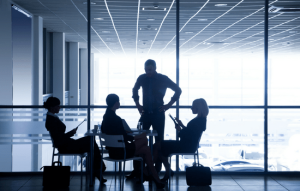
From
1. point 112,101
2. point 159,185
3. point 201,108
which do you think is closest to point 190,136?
point 201,108

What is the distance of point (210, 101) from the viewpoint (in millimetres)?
4895

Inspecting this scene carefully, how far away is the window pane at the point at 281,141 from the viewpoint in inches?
190

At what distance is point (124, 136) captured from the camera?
11.9 feet

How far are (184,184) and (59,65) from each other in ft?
17.9

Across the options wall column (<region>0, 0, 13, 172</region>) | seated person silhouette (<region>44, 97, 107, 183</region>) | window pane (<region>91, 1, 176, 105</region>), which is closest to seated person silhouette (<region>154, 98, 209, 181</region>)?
window pane (<region>91, 1, 176, 105</region>)

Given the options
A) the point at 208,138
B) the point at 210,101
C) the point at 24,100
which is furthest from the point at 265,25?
the point at 24,100

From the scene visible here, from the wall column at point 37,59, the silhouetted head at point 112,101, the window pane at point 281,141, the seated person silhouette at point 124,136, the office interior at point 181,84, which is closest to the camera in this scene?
the seated person silhouette at point 124,136

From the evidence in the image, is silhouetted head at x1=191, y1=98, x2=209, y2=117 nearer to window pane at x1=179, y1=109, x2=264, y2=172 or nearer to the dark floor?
window pane at x1=179, y1=109, x2=264, y2=172

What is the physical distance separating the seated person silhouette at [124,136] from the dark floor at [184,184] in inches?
14.8

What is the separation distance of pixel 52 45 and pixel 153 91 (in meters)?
4.29

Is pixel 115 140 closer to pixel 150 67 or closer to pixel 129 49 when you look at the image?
pixel 150 67

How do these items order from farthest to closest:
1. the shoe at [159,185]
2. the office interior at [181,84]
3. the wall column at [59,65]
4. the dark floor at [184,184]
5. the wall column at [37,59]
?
the wall column at [59,65] < the wall column at [37,59] < the office interior at [181,84] < the dark floor at [184,184] < the shoe at [159,185]

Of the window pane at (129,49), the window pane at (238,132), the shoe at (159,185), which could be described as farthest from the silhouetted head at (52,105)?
the window pane at (238,132)

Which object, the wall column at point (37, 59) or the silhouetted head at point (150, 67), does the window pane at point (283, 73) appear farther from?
the wall column at point (37, 59)
